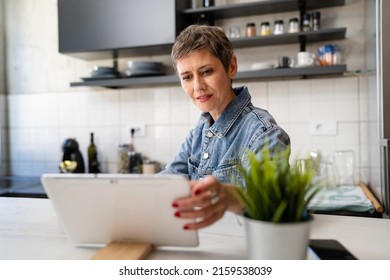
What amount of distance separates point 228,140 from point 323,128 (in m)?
1.04

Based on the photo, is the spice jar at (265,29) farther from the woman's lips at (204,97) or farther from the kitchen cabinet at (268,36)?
the woman's lips at (204,97)

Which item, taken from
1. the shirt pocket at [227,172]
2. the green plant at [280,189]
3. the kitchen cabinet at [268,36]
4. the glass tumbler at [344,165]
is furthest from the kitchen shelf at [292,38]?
the green plant at [280,189]

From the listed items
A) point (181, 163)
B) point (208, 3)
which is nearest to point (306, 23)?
point (208, 3)

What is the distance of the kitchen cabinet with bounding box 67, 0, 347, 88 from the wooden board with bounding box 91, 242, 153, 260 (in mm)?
Result: 1336

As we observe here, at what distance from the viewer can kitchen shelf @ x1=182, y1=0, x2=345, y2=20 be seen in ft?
5.87

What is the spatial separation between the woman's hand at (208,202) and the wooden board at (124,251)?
0.11 metres

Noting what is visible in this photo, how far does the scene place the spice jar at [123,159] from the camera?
216 centimetres

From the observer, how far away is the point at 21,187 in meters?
2.01

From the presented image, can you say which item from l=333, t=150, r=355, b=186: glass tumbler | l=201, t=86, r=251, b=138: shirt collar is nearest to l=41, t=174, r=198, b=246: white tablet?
l=201, t=86, r=251, b=138: shirt collar

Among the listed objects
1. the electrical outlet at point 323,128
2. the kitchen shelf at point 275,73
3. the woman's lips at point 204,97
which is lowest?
the electrical outlet at point 323,128

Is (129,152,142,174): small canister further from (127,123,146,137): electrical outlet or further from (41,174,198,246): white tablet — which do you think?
(41,174,198,246): white tablet

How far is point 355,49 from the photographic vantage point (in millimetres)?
1826

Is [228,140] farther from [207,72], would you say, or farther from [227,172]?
[207,72]
